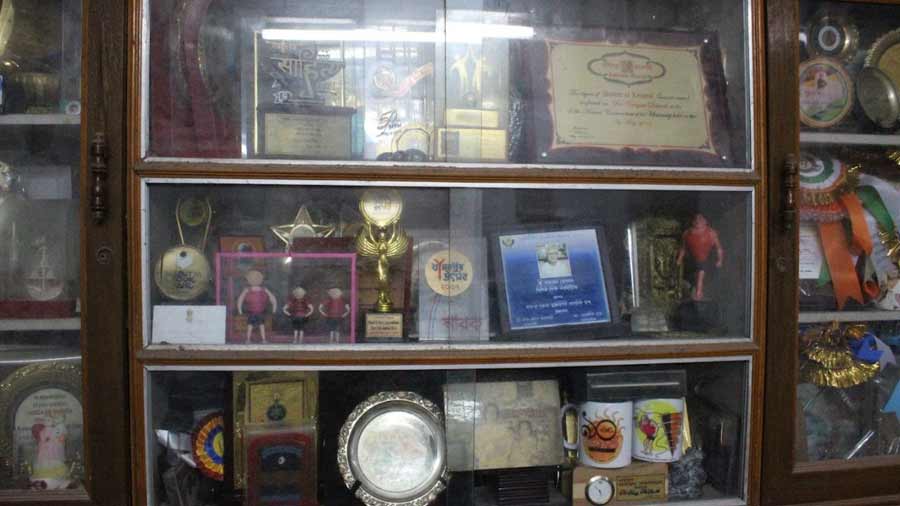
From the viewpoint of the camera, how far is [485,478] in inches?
55.4

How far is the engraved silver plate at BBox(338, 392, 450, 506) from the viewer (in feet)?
4.35

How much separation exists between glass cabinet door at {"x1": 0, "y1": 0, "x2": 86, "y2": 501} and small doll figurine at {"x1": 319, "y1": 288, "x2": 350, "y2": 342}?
0.49 metres

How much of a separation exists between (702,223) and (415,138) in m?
0.68

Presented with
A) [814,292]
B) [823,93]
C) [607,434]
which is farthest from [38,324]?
[823,93]

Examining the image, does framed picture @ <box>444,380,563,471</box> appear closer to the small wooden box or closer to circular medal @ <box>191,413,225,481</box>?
the small wooden box

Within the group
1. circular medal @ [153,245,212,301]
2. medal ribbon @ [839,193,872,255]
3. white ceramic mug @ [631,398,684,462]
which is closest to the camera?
circular medal @ [153,245,212,301]

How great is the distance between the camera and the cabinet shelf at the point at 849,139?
1434 mm

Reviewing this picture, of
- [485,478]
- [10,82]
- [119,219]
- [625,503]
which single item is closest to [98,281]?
[119,219]

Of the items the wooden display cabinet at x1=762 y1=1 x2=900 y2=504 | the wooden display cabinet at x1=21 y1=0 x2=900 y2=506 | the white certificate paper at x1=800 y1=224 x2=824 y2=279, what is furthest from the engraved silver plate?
the white certificate paper at x1=800 y1=224 x2=824 y2=279

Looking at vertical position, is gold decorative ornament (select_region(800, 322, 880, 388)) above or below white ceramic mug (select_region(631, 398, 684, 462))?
above

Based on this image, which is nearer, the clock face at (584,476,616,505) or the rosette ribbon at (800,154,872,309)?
the clock face at (584,476,616,505)

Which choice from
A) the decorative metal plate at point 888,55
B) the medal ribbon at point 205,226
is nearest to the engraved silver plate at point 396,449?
the medal ribbon at point 205,226

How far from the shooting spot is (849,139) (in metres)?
1.45

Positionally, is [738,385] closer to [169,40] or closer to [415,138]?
[415,138]
